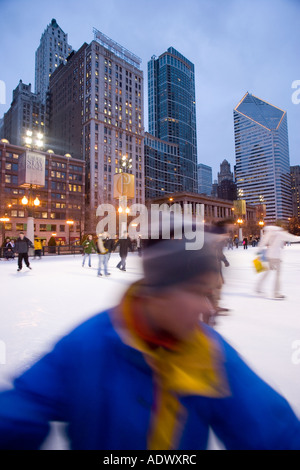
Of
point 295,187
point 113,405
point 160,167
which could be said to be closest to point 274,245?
point 113,405

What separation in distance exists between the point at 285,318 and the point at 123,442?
3145 millimetres

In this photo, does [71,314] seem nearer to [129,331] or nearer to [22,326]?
[22,326]

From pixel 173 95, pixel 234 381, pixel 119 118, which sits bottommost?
pixel 234 381

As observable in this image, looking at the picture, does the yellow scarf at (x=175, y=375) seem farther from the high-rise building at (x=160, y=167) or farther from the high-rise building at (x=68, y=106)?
the high-rise building at (x=160, y=167)

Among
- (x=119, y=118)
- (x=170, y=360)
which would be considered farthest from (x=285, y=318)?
(x=119, y=118)

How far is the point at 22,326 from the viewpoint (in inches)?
129

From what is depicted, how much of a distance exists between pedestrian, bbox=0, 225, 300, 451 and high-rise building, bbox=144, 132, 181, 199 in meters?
95.2

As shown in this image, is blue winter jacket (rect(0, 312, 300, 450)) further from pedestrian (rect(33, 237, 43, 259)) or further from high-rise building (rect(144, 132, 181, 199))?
high-rise building (rect(144, 132, 181, 199))

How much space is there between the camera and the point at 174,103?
13525 centimetres

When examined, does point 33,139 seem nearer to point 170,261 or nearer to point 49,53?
point 170,261

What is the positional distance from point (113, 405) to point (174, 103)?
15438 centimetres

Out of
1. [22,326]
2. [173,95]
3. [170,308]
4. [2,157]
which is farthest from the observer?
[173,95]

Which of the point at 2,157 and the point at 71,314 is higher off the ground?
the point at 2,157
